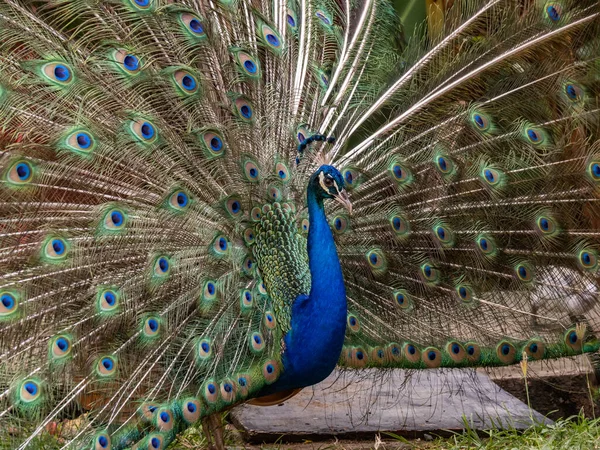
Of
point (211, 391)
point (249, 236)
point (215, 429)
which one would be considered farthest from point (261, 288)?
point (215, 429)

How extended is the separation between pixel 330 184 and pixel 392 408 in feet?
4.85

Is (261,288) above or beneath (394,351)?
above

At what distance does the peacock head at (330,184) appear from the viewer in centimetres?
277

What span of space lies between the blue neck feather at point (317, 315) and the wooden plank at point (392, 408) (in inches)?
20.5

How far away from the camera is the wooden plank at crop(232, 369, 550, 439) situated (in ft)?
11.8

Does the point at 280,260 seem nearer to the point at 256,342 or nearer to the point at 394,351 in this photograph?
the point at 256,342

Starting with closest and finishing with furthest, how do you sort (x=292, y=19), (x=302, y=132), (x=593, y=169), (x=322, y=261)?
(x=322, y=261) < (x=593, y=169) < (x=302, y=132) < (x=292, y=19)

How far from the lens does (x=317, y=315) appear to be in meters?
2.94

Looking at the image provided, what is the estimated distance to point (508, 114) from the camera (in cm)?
334

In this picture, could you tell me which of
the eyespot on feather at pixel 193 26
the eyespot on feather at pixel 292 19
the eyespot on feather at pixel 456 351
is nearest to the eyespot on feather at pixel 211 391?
the eyespot on feather at pixel 456 351

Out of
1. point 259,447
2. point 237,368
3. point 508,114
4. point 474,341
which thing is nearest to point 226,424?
point 259,447

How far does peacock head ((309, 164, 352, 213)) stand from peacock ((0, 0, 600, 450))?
0.01 metres

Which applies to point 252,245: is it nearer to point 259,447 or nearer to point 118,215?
point 118,215

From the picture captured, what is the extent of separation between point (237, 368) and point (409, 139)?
1.18m
